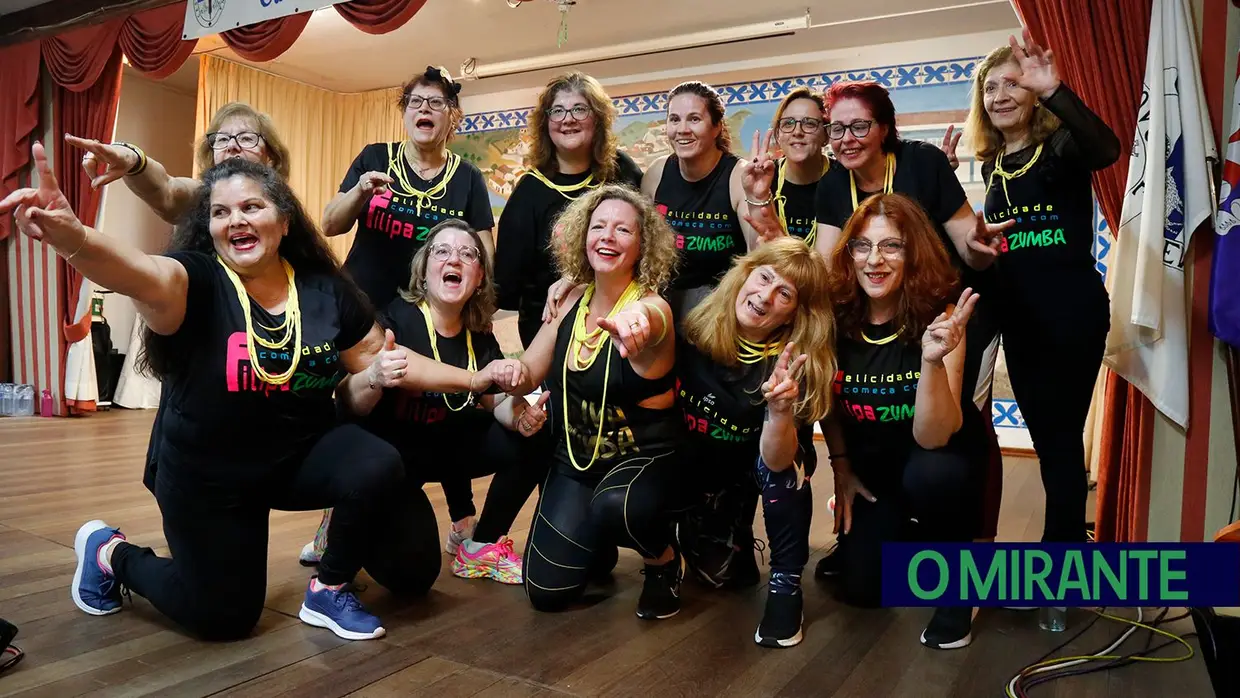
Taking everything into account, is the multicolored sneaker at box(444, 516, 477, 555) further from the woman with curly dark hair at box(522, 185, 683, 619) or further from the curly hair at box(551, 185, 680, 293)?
the curly hair at box(551, 185, 680, 293)

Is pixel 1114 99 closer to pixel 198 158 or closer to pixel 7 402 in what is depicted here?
pixel 198 158

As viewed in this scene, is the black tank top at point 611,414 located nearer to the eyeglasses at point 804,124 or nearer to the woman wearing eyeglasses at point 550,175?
the woman wearing eyeglasses at point 550,175

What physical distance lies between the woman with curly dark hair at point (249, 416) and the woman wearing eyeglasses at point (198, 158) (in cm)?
44

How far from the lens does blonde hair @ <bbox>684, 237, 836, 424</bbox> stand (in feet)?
7.07

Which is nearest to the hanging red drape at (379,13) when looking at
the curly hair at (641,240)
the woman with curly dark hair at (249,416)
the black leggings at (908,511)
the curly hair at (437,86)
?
the curly hair at (437,86)

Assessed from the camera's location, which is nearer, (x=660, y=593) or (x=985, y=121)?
(x=660, y=593)

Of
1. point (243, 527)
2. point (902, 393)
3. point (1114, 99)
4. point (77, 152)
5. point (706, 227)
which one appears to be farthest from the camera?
point (77, 152)

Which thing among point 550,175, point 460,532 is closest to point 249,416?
point 460,532

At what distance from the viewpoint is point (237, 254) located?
77.0 inches

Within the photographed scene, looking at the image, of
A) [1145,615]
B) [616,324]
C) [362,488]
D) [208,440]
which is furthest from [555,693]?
[1145,615]

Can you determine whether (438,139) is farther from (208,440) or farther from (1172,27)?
(1172,27)

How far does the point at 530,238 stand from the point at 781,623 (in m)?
1.46

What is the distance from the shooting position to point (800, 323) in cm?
219

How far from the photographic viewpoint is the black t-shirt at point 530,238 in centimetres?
276
